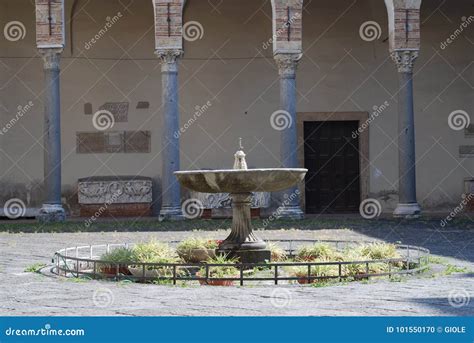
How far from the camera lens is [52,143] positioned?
1578 centimetres

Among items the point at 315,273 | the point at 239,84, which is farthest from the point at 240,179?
the point at 239,84

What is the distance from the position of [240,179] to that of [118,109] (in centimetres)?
1113

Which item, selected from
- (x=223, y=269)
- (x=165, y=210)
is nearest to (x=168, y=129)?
(x=165, y=210)

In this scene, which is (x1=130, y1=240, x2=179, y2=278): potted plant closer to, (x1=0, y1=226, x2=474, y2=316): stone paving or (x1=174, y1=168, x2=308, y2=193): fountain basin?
(x1=0, y1=226, x2=474, y2=316): stone paving

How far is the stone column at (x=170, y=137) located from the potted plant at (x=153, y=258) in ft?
24.0

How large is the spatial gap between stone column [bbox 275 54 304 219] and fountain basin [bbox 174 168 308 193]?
24.6 ft

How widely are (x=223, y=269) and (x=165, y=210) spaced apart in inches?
331

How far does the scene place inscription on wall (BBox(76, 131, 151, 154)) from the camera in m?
18.8

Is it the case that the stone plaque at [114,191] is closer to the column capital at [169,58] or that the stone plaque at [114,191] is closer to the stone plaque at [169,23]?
the column capital at [169,58]

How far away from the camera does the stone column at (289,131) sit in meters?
15.9

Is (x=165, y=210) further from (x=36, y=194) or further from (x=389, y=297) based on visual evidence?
(x=389, y=297)

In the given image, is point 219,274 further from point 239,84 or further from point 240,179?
point 239,84

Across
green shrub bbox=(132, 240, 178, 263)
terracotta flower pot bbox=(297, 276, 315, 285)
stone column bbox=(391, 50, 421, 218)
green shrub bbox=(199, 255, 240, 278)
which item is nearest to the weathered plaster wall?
stone column bbox=(391, 50, 421, 218)

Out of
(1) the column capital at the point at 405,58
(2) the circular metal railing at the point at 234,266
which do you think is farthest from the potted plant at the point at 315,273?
(1) the column capital at the point at 405,58
